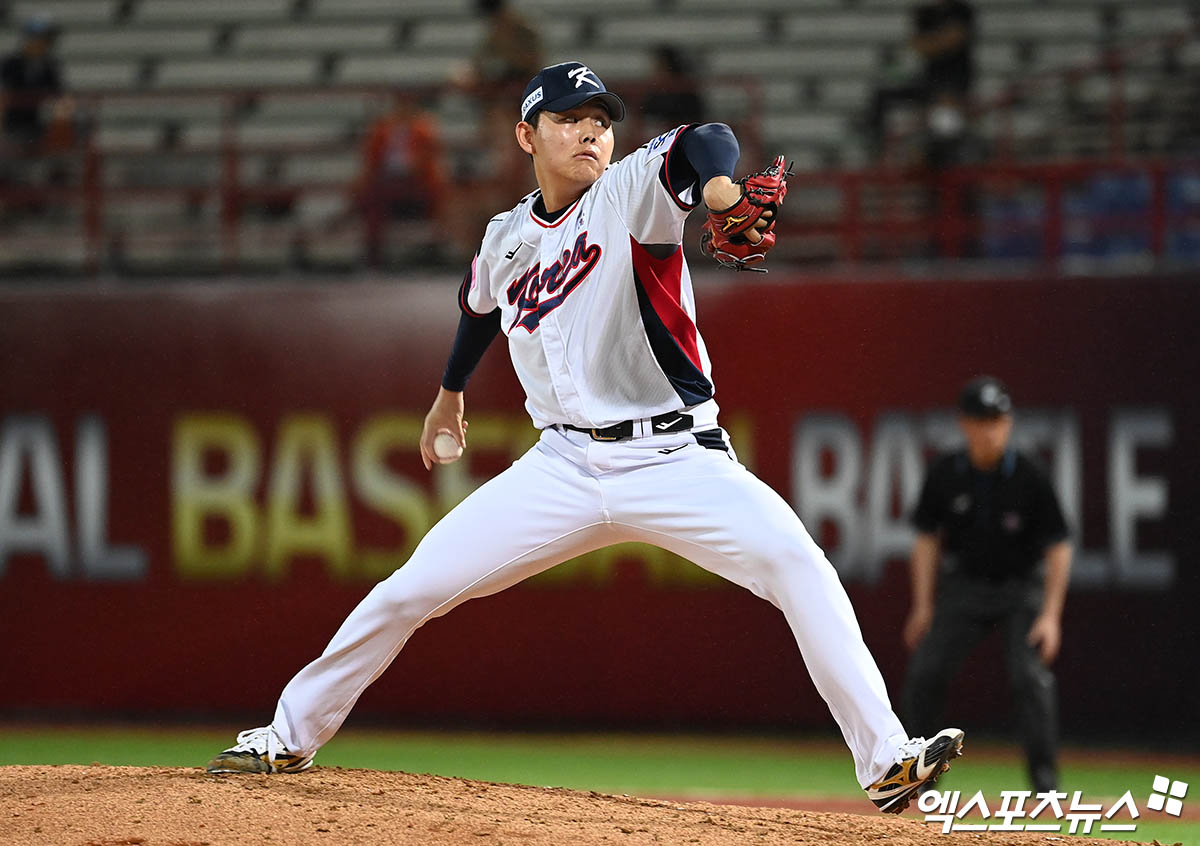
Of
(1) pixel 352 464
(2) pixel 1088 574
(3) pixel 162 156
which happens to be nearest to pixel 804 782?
(2) pixel 1088 574

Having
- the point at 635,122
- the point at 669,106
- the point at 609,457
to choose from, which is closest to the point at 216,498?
the point at 635,122

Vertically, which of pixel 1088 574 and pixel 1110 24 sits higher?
pixel 1110 24

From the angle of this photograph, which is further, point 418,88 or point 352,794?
point 418,88

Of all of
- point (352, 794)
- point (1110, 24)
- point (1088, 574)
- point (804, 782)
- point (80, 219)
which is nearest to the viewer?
point (352, 794)

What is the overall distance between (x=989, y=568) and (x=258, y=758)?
12.1ft

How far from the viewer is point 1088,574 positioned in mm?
9438

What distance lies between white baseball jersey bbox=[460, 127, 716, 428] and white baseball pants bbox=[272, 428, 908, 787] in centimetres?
14

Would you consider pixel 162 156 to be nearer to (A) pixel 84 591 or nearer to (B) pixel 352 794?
(A) pixel 84 591

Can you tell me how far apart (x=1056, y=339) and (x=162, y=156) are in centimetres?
605

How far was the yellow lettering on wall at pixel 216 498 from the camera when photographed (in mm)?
10133

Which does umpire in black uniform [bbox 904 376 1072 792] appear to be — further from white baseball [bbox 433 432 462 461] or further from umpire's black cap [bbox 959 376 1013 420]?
white baseball [bbox 433 432 462 461]

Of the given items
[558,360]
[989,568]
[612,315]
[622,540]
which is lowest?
[989,568]

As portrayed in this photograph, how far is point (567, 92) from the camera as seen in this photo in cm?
470

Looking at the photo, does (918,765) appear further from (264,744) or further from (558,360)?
(264,744)
